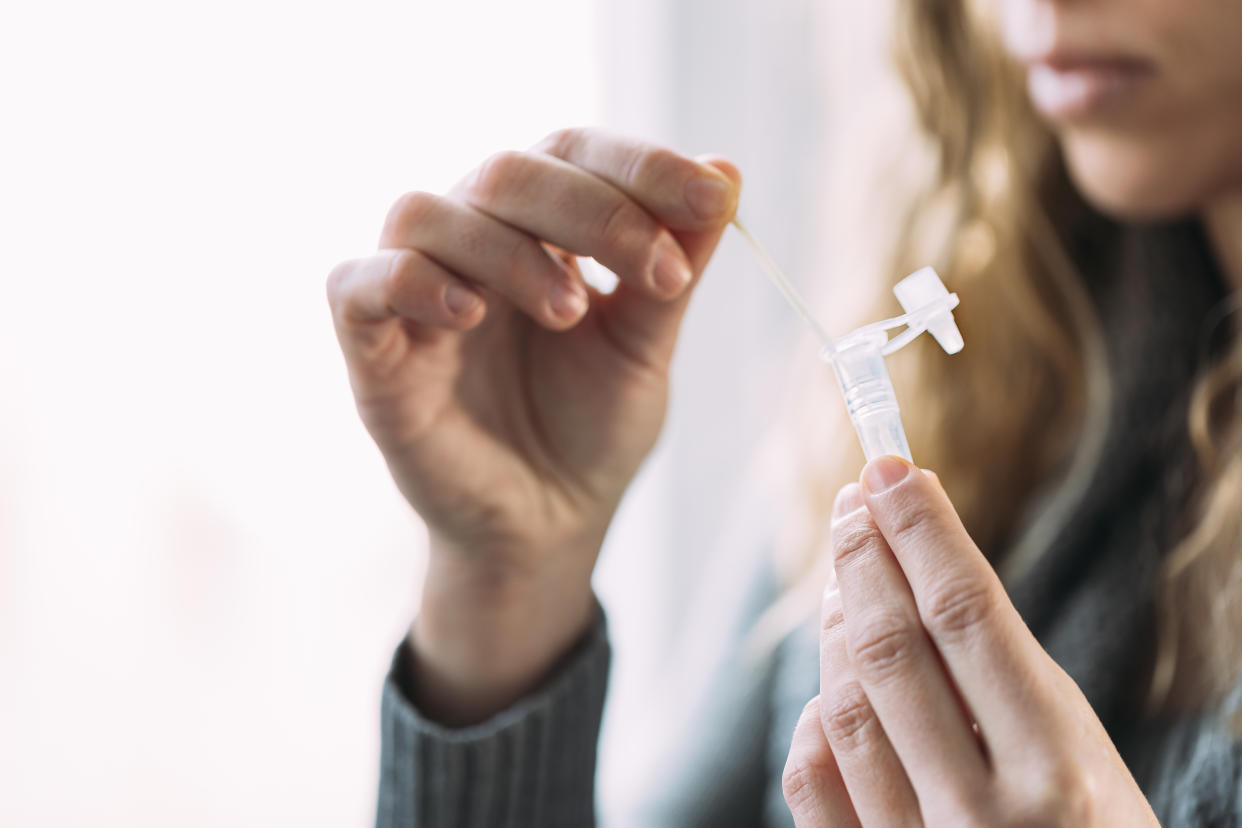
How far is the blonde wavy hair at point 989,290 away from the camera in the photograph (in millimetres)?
1043

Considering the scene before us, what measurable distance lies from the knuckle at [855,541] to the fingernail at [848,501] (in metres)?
0.01

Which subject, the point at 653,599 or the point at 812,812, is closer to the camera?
the point at 812,812

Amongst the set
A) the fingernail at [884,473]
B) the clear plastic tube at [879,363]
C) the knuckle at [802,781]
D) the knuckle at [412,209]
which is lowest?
the knuckle at [802,781]

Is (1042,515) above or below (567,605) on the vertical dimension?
below

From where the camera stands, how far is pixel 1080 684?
0.85m

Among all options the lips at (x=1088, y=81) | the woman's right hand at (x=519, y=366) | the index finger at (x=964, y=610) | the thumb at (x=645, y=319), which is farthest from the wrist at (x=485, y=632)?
the lips at (x=1088, y=81)

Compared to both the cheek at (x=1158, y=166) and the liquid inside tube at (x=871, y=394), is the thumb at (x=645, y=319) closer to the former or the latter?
the liquid inside tube at (x=871, y=394)

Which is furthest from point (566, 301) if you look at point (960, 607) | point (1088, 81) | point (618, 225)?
point (1088, 81)

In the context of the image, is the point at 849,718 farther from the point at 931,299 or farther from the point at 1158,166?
the point at 1158,166

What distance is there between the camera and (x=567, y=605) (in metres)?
0.83

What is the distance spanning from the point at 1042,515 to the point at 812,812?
1.96 ft

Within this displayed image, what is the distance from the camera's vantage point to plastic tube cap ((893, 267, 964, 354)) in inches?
20.0

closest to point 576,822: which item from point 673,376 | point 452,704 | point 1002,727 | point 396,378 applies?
point 452,704

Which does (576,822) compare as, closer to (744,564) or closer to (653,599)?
(744,564)
